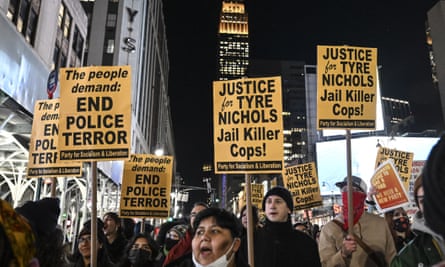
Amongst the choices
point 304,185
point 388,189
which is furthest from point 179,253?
point 304,185

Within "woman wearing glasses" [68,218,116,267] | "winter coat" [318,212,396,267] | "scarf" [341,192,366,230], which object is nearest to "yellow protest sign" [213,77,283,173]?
"scarf" [341,192,366,230]

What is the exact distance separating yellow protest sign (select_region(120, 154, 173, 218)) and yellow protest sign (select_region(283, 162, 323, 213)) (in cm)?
341

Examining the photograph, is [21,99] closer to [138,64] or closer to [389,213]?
[389,213]

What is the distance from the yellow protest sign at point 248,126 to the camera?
505 cm

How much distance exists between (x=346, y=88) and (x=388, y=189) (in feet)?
6.74

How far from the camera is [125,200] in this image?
25.1 ft

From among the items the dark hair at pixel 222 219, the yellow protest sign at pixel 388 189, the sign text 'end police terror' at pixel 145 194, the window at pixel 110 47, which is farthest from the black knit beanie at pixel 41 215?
the window at pixel 110 47

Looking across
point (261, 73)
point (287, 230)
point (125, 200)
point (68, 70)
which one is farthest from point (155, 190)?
point (261, 73)

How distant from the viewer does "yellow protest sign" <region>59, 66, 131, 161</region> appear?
5.18 m

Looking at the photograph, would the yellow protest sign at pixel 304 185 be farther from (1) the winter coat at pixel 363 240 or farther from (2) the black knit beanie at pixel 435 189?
(2) the black knit beanie at pixel 435 189

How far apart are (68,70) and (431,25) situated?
603 cm

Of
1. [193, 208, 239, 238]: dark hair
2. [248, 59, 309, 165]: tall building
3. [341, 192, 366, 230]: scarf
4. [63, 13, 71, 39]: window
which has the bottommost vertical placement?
[193, 208, 239, 238]: dark hair

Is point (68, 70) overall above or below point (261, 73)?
below

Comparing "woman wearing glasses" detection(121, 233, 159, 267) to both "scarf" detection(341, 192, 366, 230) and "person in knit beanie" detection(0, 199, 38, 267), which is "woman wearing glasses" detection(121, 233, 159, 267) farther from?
"person in knit beanie" detection(0, 199, 38, 267)
